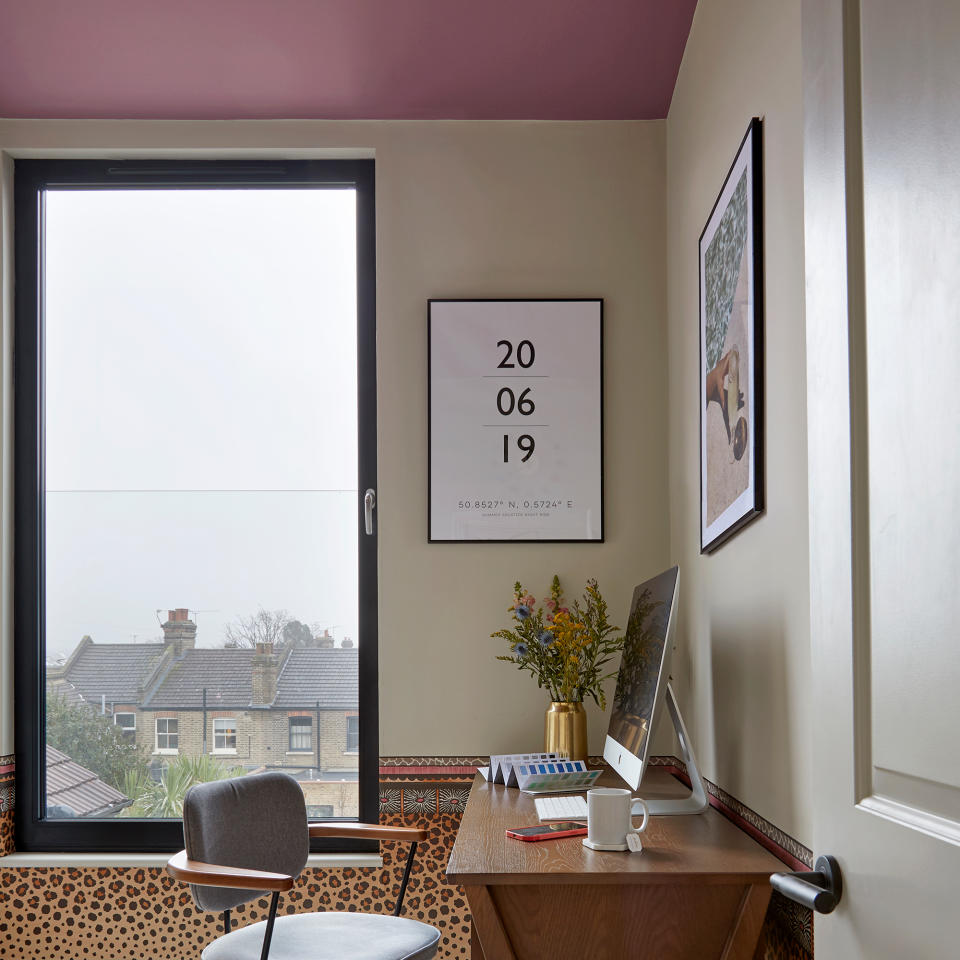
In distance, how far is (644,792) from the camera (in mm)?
2422

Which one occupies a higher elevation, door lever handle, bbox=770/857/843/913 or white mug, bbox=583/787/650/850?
door lever handle, bbox=770/857/843/913

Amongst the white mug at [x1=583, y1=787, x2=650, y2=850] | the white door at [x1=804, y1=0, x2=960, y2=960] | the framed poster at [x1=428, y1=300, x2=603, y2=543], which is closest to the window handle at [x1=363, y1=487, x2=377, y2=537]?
the framed poster at [x1=428, y1=300, x2=603, y2=543]

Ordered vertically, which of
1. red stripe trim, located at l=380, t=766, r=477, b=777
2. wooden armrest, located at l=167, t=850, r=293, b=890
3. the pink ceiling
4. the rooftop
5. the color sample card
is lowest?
the rooftop

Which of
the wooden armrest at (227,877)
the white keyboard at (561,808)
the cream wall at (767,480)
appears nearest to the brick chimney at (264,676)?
the wooden armrest at (227,877)

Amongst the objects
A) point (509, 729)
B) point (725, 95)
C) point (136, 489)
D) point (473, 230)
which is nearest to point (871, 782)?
point (725, 95)

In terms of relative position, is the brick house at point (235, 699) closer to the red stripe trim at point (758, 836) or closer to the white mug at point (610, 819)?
the red stripe trim at point (758, 836)

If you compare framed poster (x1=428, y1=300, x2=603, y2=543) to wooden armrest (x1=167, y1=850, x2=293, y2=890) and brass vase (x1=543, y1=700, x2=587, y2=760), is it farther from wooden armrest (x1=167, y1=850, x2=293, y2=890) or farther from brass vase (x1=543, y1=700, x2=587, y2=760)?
wooden armrest (x1=167, y1=850, x2=293, y2=890)

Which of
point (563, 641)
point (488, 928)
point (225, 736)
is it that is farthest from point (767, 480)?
point (225, 736)

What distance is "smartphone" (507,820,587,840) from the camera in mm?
1869

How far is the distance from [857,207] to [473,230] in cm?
228

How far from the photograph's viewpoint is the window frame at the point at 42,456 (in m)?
3.08

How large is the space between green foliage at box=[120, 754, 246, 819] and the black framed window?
6.8 inches

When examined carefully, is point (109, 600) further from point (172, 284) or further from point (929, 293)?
point (929, 293)

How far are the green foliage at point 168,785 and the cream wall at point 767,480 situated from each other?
4.69ft
